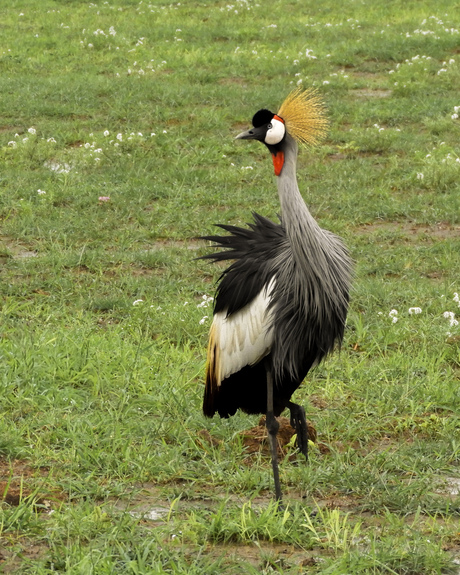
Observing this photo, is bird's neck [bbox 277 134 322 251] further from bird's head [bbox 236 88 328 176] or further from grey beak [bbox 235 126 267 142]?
grey beak [bbox 235 126 267 142]

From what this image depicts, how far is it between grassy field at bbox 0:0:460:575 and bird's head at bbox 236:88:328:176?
1.56 metres

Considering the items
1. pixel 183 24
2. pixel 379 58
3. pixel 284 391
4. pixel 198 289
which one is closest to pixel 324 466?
pixel 284 391

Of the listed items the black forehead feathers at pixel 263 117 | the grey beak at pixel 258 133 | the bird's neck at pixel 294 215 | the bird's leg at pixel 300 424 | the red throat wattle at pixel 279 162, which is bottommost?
the bird's leg at pixel 300 424

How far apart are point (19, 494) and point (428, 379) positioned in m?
2.52

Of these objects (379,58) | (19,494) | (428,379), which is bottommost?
(19,494)

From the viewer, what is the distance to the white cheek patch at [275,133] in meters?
4.07

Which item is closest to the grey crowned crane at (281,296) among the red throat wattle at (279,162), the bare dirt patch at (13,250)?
the red throat wattle at (279,162)

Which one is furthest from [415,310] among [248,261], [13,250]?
[13,250]

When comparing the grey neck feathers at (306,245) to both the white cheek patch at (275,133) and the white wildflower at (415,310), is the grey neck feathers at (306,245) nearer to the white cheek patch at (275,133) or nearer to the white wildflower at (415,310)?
the white cheek patch at (275,133)

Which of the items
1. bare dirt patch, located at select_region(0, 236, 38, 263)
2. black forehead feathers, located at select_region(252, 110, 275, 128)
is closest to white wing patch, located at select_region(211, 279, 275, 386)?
black forehead feathers, located at select_region(252, 110, 275, 128)

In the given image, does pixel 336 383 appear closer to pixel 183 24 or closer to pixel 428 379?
pixel 428 379

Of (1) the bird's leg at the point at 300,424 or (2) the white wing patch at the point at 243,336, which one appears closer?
(2) the white wing patch at the point at 243,336

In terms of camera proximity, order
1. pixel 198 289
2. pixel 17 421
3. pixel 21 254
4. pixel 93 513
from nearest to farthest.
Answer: pixel 93 513, pixel 17 421, pixel 198 289, pixel 21 254

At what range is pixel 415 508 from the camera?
13.0 feet
